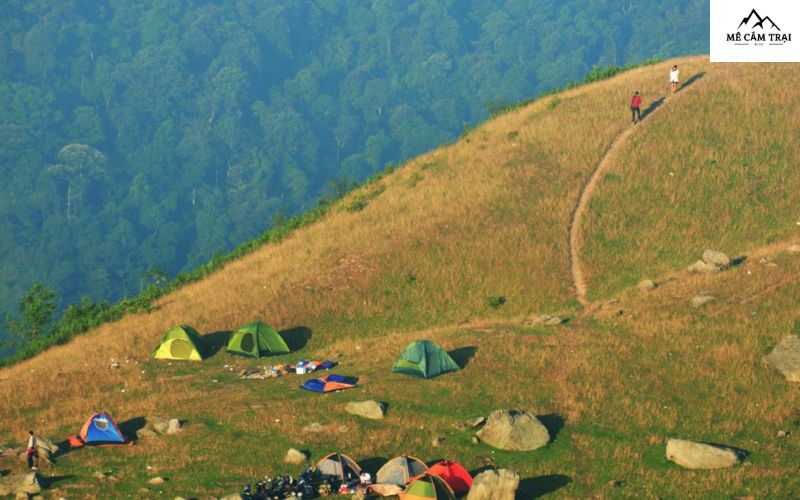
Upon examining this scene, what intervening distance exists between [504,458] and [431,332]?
17496 mm

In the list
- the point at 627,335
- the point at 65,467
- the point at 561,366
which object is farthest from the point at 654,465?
the point at 65,467

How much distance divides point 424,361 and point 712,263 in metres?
19.4

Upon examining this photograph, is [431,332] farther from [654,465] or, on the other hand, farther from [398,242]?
[654,465]

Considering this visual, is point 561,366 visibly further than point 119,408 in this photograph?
Yes

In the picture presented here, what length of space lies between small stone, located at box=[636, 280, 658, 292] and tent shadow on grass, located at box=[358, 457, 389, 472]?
2364 cm

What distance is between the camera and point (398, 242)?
6184cm

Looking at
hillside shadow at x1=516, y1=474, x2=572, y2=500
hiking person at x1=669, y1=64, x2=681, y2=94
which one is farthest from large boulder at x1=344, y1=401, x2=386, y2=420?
hiking person at x1=669, y1=64, x2=681, y2=94

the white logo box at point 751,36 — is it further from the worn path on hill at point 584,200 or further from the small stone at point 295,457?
the small stone at point 295,457

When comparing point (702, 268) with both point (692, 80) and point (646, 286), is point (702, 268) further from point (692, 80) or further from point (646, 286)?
point (692, 80)

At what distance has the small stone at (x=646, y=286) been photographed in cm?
5331

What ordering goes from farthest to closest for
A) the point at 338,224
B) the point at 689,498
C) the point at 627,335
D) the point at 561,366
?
the point at 338,224
the point at 627,335
the point at 561,366
the point at 689,498

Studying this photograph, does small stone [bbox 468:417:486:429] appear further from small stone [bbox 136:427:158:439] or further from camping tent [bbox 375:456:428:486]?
small stone [bbox 136:427:158:439]

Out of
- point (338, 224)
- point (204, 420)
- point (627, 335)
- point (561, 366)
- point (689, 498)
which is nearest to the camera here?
point (689, 498)

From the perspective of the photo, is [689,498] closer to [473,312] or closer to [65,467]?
[65,467]
